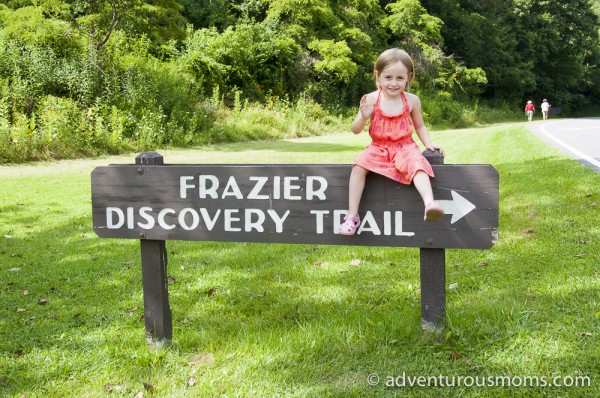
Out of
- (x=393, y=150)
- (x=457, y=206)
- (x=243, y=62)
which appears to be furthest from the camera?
(x=243, y=62)

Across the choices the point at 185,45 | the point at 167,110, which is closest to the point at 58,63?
the point at 167,110

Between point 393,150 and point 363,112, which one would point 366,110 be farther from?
point 393,150

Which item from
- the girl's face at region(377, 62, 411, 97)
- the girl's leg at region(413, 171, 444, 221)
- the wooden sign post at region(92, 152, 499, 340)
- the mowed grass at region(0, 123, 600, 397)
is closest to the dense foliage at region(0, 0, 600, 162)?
the mowed grass at region(0, 123, 600, 397)

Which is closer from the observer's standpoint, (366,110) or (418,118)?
(366,110)

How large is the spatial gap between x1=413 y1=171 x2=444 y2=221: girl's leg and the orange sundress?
3 centimetres

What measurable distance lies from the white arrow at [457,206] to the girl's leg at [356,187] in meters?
0.39

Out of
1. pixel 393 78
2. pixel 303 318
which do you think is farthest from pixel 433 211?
pixel 303 318

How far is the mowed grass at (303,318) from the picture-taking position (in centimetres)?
301

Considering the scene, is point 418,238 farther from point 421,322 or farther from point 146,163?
point 146,163

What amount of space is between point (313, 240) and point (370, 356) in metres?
0.69

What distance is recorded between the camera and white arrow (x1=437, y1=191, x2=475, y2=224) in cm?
298

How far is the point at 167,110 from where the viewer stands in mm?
19234

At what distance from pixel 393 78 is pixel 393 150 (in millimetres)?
402

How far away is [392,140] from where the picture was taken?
10.4 feet
